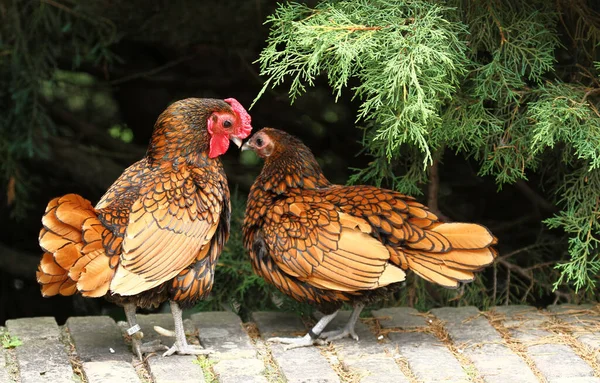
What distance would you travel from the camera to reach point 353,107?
241 inches

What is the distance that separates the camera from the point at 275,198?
459cm

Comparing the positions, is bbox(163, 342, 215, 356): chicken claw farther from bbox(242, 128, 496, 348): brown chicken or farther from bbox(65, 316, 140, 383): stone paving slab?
bbox(242, 128, 496, 348): brown chicken

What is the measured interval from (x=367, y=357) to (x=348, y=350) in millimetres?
140

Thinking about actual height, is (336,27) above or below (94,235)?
above

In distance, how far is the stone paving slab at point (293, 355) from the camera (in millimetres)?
4102

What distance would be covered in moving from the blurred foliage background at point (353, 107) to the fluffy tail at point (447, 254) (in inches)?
16.3

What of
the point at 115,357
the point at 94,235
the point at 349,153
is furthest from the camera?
the point at 349,153

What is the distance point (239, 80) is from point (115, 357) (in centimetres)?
266

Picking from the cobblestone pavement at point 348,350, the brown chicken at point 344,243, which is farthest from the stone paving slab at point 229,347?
the brown chicken at point 344,243

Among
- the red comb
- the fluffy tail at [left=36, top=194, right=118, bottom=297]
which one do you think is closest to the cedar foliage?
the red comb

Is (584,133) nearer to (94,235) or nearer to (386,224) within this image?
(386,224)

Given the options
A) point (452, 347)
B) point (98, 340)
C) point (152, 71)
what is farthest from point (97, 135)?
point (452, 347)

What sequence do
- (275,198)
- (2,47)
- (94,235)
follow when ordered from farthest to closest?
(2,47) < (275,198) < (94,235)

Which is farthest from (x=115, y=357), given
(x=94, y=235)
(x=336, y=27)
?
(x=336, y=27)
